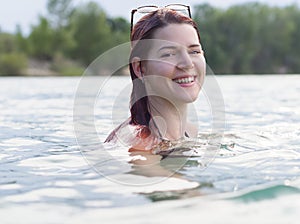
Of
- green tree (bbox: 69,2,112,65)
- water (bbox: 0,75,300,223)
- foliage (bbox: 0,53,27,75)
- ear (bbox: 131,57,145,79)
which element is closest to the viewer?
water (bbox: 0,75,300,223)

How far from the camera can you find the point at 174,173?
270cm

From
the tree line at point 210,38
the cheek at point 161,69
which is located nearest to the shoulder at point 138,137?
the cheek at point 161,69

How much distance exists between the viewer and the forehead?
3.28 meters

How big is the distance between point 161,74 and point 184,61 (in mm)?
176

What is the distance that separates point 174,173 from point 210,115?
407 cm

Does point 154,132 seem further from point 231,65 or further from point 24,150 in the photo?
point 231,65

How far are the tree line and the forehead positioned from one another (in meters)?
46.2

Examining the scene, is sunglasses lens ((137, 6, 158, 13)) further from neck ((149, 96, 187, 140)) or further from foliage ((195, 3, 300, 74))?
foliage ((195, 3, 300, 74))

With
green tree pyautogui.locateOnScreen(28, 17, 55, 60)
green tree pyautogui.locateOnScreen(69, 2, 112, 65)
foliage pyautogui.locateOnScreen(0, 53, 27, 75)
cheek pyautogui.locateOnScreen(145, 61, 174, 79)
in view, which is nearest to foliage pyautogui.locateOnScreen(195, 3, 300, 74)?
green tree pyautogui.locateOnScreen(69, 2, 112, 65)

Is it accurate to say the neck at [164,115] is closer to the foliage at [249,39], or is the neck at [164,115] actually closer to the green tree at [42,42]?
the foliage at [249,39]

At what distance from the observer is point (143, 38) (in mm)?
3336

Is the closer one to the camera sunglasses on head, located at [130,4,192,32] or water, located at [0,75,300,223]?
water, located at [0,75,300,223]

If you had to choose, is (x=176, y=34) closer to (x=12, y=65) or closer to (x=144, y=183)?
(x=144, y=183)

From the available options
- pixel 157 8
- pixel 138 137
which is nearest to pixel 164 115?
pixel 138 137
